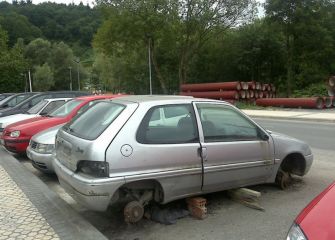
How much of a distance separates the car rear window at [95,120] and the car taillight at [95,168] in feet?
1.04

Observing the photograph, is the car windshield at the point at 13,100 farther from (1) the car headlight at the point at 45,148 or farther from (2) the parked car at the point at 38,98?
(1) the car headlight at the point at 45,148

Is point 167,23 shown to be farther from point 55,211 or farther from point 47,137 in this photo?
point 55,211

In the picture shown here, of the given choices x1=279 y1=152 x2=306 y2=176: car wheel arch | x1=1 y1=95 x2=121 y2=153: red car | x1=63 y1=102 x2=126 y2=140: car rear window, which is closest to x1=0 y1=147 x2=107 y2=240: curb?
x1=63 y1=102 x2=126 y2=140: car rear window

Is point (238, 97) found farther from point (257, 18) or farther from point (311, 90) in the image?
point (257, 18)

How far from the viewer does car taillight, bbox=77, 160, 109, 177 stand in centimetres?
487

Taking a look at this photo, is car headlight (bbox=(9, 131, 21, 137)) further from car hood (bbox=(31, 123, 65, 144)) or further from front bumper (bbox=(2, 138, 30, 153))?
car hood (bbox=(31, 123, 65, 144))

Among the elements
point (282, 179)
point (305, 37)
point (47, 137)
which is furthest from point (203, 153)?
point (305, 37)

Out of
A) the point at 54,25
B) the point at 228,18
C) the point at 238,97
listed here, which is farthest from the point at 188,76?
the point at 54,25

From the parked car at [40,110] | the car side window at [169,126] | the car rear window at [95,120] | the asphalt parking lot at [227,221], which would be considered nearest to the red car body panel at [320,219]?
the asphalt parking lot at [227,221]

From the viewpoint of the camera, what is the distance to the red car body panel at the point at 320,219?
2.69m

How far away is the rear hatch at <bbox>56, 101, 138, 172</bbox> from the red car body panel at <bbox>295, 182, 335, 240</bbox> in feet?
8.16

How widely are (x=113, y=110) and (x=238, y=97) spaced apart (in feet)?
90.1

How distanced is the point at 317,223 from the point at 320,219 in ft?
0.18

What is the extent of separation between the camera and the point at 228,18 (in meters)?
39.6
